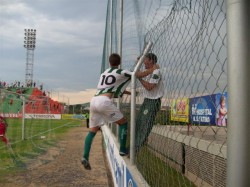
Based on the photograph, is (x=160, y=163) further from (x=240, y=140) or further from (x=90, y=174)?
(x=90, y=174)

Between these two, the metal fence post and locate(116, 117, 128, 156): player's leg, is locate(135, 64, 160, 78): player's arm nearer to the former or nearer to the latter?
locate(116, 117, 128, 156): player's leg

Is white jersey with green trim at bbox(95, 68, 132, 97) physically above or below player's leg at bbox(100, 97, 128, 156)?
above

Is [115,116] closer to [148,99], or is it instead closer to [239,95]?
[148,99]

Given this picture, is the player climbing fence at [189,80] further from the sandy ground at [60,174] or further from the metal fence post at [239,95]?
the sandy ground at [60,174]

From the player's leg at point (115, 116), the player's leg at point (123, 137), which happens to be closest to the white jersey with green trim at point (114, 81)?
the player's leg at point (115, 116)

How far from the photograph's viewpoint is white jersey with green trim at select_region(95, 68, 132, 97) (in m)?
3.90

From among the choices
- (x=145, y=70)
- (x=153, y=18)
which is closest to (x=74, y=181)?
(x=145, y=70)

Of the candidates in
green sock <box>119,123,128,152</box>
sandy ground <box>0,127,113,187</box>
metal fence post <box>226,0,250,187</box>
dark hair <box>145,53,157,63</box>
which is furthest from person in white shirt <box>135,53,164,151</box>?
sandy ground <box>0,127,113,187</box>

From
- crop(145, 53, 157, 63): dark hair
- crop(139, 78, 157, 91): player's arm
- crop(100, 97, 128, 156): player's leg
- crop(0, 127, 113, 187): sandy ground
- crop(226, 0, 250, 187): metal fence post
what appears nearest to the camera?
crop(226, 0, 250, 187): metal fence post

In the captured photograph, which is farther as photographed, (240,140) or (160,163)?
(160,163)

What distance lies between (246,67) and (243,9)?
0.13 metres

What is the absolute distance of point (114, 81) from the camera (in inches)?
157

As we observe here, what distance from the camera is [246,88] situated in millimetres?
847

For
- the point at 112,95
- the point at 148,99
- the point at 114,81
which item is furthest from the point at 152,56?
the point at 112,95
